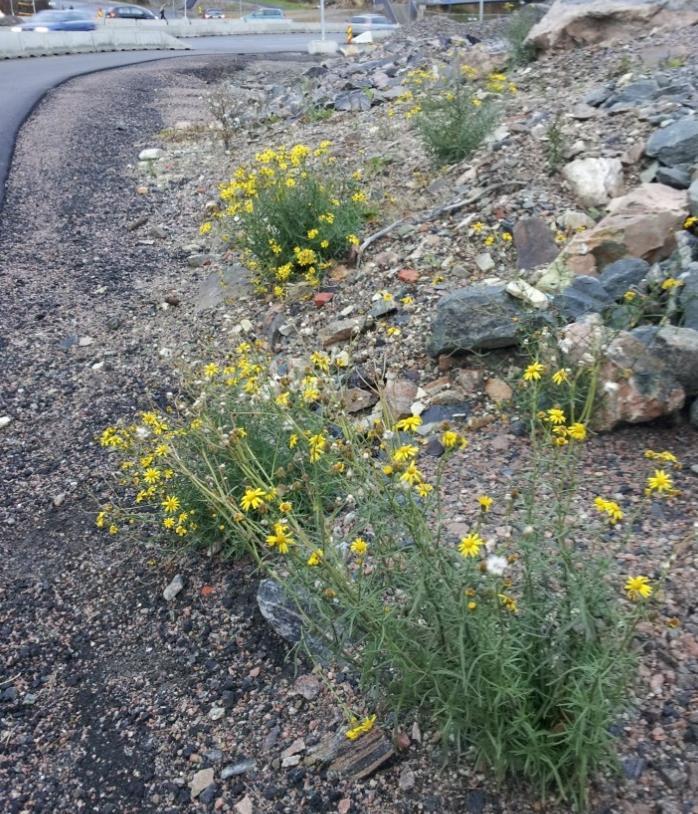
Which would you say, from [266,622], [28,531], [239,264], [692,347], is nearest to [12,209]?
[239,264]

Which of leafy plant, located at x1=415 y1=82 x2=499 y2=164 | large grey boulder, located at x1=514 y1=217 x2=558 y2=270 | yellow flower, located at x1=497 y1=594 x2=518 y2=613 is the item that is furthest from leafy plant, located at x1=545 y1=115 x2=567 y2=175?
yellow flower, located at x1=497 y1=594 x2=518 y2=613

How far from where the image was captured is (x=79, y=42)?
23.4 meters

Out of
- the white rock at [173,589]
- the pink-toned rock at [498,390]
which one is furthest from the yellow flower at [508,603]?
the pink-toned rock at [498,390]

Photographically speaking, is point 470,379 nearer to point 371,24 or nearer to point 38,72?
point 38,72

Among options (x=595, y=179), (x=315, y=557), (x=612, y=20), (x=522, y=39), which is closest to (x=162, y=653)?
(x=315, y=557)

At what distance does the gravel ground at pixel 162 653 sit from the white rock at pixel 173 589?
0.03m

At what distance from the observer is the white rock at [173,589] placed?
3.84 metres

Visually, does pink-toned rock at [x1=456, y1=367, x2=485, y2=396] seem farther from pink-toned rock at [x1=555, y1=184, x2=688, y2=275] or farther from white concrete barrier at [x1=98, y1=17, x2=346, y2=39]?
white concrete barrier at [x1=98, y1=17, x2=346, y2=39]

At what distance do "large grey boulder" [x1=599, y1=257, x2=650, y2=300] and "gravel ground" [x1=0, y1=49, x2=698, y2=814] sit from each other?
89 centimetres

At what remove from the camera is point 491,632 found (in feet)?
7.50

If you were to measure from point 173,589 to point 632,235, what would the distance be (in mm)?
3069

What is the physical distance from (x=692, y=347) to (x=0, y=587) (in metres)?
3.28

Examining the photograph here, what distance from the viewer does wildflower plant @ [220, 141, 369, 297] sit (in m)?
6.14

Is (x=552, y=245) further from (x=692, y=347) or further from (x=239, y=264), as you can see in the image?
(x=239, y=264)
